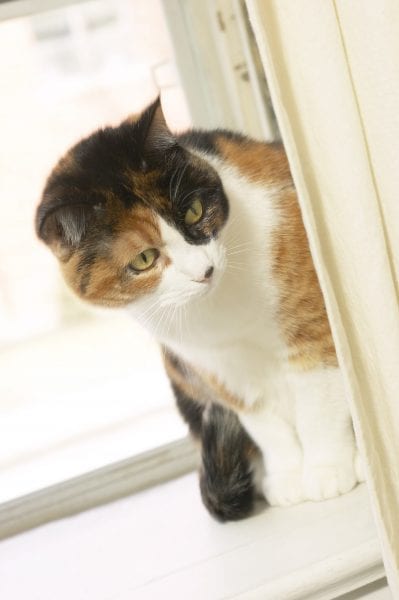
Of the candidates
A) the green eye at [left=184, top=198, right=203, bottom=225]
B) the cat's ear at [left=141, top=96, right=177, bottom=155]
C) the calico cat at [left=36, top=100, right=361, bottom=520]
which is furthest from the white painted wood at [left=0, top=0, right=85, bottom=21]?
the green eye at [left=184, top=198, right=203, bottom=225]

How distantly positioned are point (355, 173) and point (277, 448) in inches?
21.6

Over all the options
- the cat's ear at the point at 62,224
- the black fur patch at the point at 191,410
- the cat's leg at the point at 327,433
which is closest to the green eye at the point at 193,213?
the cat's ear at the point at 62,224

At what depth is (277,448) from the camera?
3.93ft

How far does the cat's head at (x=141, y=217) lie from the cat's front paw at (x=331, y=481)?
372mm

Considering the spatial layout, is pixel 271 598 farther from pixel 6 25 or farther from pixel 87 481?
pixel 6 25

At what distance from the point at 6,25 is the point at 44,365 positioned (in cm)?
74

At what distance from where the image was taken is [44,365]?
1675 millimetres

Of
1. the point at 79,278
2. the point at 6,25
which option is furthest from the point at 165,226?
the point at 6,25

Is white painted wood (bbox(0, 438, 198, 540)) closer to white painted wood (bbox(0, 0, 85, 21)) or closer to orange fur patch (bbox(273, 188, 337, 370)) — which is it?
orange fur patch (bbox(273, 188, 337, 370))

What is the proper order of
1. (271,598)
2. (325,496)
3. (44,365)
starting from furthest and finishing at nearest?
1. (44,365)
2. (325,496)
3. (271,598)

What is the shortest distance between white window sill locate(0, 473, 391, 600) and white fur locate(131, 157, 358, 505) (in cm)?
5

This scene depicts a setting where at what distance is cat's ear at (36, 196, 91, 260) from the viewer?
968 mm

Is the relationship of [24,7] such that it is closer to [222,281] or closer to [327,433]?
[222,281]

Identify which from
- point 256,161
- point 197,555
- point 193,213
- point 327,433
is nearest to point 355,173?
point 193,213
